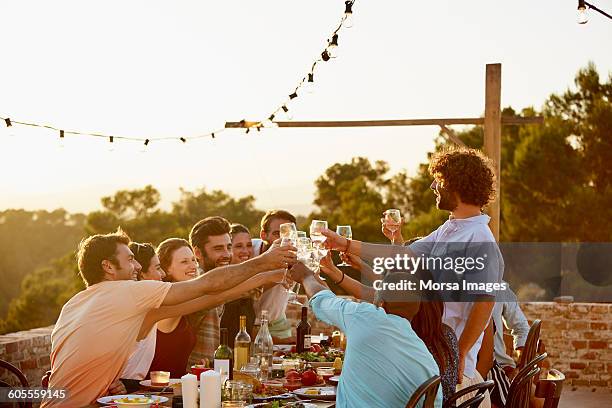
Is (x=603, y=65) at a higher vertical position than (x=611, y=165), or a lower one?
higher

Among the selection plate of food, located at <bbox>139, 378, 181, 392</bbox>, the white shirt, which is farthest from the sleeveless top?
the white shirt

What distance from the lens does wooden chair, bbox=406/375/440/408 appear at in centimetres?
311

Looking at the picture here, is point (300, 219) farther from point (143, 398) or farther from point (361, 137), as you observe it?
point (143, 398)

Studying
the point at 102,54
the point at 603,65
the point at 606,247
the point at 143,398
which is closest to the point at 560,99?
the point at 603,65

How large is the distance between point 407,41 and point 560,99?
8.64 meters

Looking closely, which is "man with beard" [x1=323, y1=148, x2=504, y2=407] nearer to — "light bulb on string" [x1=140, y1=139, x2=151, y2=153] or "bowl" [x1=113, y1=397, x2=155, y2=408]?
"bowl" [x1=113, y1=397, x2=155, y2=408]

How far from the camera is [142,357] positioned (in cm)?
437

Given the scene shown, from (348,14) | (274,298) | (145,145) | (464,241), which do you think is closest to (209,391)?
(464,241)

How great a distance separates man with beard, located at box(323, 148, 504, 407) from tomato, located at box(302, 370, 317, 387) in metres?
0.65

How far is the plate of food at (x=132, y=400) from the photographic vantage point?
135 inches

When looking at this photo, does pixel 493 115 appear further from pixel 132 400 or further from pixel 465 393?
pixel 132 400

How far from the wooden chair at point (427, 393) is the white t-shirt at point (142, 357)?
61.4 inches

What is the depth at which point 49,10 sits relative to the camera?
12.9 metres

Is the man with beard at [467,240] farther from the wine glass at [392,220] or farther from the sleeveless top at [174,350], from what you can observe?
the sleeveless top at [174,350]
